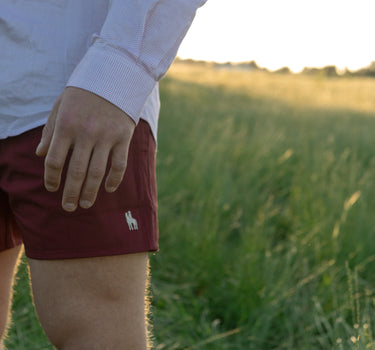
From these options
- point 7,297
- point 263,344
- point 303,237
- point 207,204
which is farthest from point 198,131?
point 7,297

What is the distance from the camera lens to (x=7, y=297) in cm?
92

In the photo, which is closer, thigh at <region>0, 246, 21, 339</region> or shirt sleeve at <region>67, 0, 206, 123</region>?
shirt sleeve at <region>67, 0, 206, 123</region>

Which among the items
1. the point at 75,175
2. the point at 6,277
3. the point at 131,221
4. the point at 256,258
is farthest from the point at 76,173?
the point at 256,258

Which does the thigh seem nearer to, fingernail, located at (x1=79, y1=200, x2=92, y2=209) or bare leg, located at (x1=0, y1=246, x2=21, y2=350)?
bare leg, located at (x1=0, y1=246, x2=21, y2=350)

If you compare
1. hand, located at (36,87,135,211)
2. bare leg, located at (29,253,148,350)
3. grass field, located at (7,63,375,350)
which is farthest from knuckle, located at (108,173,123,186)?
grass field, located at (7,63,375,350)

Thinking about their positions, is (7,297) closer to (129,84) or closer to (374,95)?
(129,84)

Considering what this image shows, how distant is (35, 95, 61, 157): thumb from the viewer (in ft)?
2.09

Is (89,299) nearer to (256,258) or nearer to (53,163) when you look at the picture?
(53,163)

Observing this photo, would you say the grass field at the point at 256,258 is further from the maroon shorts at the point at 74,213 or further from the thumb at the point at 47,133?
the thumb at the point at 47,133

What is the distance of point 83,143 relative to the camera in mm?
620

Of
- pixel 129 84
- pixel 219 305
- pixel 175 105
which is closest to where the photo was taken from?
pixel 129 84

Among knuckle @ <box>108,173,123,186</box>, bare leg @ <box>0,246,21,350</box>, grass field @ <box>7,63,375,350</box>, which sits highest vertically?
knuckle @ <box>108,173,123,186</box>

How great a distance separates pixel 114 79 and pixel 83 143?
0.09 m

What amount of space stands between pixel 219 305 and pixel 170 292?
0.70 feet
